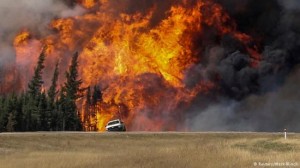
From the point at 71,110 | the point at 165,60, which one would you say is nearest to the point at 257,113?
the point at 165,60

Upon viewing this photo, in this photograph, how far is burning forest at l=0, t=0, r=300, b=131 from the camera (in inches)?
4299

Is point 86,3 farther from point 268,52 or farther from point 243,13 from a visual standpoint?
point 268,52

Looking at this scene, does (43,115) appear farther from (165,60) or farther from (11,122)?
(165,60)

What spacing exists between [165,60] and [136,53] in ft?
28.4

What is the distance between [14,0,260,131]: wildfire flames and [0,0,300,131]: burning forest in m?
0.27

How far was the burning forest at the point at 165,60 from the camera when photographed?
109188 millimetres

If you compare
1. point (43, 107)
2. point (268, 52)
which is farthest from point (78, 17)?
point (268, 52)

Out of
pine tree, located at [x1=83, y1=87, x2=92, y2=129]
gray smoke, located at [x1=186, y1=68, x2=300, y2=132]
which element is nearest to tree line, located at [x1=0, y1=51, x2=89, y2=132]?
pine tree, located at [x1=83, y1=87, x2=92, y2=129]

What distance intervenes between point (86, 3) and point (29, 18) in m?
17.4

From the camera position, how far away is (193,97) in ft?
369

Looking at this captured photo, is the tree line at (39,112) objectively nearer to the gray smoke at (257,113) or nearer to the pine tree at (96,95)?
the pine tree at (96,95)

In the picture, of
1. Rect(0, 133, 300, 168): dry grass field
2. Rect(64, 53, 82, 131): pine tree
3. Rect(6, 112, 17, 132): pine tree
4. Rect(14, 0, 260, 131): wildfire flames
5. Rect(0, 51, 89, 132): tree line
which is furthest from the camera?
Rect(14, 0, 260, 131): wildfire flames

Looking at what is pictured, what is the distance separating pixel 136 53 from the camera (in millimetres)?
119188

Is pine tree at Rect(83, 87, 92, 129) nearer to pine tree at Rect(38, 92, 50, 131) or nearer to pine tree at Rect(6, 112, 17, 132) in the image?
pine tree at Rect(38, 92, 50, 131)
